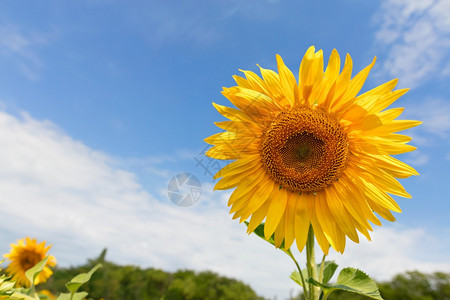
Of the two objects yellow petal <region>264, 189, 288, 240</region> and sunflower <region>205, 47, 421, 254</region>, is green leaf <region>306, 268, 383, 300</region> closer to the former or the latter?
sunflower <region>205, 47, 421, 254</region>

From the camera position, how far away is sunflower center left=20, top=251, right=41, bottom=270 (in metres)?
6.98

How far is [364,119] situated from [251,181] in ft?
3.40

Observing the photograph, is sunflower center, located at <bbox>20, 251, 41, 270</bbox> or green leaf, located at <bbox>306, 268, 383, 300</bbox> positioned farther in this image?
sunflower center, located at <bbox>20, 251, 41, 270</bbox>

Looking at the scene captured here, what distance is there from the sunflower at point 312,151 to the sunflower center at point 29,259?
19.7ft

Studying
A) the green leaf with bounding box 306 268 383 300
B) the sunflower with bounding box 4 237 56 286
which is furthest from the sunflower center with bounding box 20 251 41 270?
the green leaf with bounding box 306 268 383 300

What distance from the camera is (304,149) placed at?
2.97 metres

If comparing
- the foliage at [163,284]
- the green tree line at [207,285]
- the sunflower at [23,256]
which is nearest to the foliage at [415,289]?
the green tree line at [207,285]

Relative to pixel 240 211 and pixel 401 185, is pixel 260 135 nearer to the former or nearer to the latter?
pixel 240 211

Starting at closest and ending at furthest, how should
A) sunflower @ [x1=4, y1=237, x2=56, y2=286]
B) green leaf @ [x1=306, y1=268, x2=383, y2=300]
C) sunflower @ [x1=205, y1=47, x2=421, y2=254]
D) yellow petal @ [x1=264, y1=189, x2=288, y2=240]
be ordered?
green leaf @ [x1=306, y1=268, x2=383, y2=300] → sunflower @ [x1=205, y1=47, x2=421, y2=254] → yellow petal @ [x1=264, y1=189, x2=288, y2=240] → sunflower @ [x1=4, y1=237, x2=56, y2=286]

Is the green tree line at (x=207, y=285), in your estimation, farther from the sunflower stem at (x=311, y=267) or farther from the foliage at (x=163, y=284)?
the sunflower stem at (x=311, y=267)

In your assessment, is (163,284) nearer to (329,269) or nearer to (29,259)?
(29,259)

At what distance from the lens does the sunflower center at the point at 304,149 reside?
8.99ft

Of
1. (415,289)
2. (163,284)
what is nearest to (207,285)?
(163,284)

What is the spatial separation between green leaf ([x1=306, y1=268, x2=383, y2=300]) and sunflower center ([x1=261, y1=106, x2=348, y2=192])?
70cm
